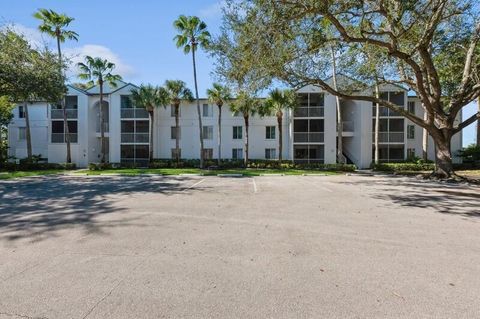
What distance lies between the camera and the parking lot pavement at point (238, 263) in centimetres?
361

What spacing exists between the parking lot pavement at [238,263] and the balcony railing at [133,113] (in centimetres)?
2809

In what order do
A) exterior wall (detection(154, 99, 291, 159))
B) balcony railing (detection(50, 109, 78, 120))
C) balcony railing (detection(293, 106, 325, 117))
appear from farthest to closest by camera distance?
balcony railing (detection(50, 109, 78, 120)) → exterior wall (detection(154, 99, 291, 159)) → balcony railing (detection(293, 106, 325, 117))

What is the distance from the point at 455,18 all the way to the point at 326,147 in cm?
1805

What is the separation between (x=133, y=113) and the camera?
120 feet

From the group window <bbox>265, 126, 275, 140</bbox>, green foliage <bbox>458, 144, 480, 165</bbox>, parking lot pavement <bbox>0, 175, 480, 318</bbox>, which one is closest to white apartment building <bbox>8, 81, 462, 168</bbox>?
window <bbox>265, 126, 275, 140</bbox>

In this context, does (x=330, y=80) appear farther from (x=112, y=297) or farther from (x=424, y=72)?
(x=112, y=297)

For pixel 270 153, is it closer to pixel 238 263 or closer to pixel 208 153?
pixel 208 153

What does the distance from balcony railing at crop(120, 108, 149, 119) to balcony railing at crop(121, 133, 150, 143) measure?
1.89 m

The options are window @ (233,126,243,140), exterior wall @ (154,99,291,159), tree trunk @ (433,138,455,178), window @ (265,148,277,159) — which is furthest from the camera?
window @ (233,126,243,140)

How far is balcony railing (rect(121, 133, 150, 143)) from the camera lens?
1439 inches

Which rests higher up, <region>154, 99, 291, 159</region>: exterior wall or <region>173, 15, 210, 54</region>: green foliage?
<region>173, 15, 210, 54</region>: green foliage

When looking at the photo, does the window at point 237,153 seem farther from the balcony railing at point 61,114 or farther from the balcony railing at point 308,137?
the balcony railing at point 61,114

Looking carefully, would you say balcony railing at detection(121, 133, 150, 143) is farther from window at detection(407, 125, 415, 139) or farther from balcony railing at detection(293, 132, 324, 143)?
window at detection(407, 125, 415, 139)

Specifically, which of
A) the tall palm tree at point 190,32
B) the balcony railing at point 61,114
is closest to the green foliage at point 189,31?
the tall palm tree at point 190,32
